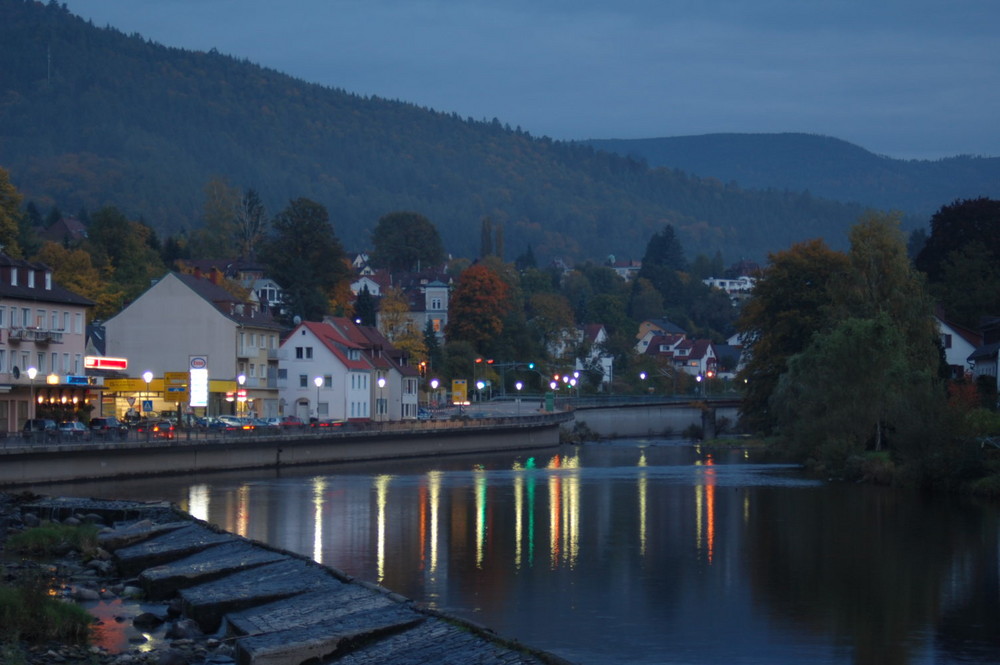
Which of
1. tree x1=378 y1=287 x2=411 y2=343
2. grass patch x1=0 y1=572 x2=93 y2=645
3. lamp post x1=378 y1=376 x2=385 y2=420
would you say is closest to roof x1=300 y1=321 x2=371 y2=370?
lamp post x1=378 y1=376 x2=385 y2=420

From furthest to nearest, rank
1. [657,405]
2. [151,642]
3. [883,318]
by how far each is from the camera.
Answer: [657,405], [883,318], [151,642]

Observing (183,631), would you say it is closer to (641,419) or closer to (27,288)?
(27,288)

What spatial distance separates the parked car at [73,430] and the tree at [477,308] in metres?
73.3

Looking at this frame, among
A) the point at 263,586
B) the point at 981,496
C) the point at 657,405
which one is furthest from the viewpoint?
the point at 657,405

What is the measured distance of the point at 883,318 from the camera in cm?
6850

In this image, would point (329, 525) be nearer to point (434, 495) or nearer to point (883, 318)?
point (434, 495)

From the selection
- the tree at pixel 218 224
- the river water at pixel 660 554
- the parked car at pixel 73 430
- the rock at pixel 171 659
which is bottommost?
the river water at pixel 660 554

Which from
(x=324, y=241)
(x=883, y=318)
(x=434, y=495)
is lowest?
(x=434, y=495)

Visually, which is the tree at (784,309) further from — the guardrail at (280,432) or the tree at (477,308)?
the tree at (477,308)

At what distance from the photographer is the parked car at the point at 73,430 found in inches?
2404

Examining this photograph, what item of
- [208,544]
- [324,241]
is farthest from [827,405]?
[324,241]

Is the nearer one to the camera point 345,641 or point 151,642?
point 345,641

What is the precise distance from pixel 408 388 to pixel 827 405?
5200cm

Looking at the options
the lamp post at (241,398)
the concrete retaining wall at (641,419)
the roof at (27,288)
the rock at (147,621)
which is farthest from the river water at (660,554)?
the concrete retaining wall at (641,419)
